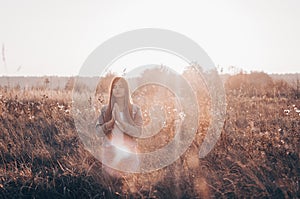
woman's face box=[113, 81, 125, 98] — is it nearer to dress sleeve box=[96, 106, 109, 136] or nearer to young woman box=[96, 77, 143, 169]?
young woman box=[96, 77, 143, 169]

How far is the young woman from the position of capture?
418 cm

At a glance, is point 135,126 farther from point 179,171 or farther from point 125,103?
point 179,171

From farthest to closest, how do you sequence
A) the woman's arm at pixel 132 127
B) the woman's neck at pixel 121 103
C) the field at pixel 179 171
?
the woman's neck at pixel 121 103 < the woman's arm at pixel 132 127 < the field at pixel 179 171

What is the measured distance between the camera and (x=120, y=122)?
163 inches

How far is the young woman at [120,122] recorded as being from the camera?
13.7 feet

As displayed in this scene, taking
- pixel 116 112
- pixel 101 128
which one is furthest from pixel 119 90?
pixel 101 128

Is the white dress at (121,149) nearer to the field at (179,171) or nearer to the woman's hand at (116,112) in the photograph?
the woman's hand at (116,112)

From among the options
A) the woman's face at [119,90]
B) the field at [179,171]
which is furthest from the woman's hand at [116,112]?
the field at [179,171]

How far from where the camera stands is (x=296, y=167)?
3844 mm

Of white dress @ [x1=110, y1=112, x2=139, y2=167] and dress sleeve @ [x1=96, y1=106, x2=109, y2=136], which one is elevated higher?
dress sleeve @ [x1=96, y1=106, x2=109, y2=136]

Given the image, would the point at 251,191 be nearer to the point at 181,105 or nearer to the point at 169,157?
the point at 169,157

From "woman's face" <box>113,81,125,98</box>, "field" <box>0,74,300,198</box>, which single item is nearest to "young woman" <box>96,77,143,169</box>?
"woman's face" <box>113,81,125,98</box>

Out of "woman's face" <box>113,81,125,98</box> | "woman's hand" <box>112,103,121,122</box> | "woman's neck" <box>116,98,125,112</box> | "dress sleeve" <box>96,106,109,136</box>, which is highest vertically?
"woman's face" <box>113,81,125,98</box>

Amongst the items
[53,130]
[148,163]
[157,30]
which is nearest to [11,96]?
[53,130]
